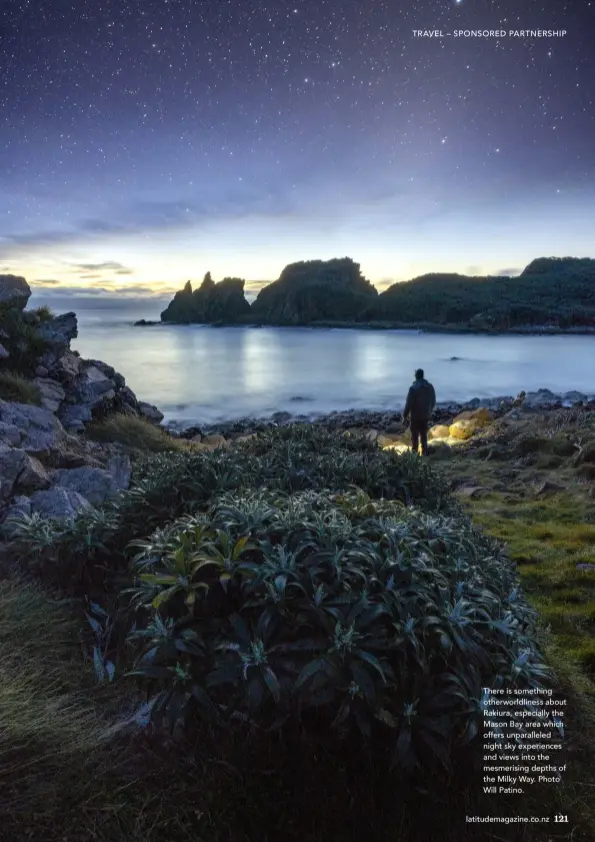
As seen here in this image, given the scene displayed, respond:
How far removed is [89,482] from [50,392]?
5368 mm

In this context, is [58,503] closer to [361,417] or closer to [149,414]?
[149,414]

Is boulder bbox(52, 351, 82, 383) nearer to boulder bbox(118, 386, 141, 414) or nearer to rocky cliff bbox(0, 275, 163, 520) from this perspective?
rocky cliff bbox(0, 275, 163, 520)

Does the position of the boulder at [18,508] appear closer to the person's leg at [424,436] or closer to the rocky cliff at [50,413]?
the rocky cliff at [50,413]

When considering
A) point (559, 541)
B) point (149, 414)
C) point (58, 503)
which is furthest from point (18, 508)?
point (149, 414)

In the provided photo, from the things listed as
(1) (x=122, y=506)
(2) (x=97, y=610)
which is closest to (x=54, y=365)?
(1) (x=122, y=506)

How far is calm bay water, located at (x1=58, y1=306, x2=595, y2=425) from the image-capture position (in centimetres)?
3089

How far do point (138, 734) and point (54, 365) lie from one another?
1015 centimetres

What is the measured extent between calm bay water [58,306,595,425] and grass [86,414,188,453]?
12.9 metres

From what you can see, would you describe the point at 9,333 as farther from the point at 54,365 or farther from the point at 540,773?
the point at 540,773

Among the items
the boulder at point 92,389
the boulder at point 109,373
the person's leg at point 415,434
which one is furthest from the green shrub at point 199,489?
the boulder at point 109,373

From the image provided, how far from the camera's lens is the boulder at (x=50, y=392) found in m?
9.95

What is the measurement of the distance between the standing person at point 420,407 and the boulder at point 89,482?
28.5 feet

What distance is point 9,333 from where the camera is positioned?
431 inches

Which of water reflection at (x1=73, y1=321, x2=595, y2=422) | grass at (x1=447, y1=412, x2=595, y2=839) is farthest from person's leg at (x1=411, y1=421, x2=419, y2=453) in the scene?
water reflection at (x1=73, y1=321, x2=595, y2=422)
